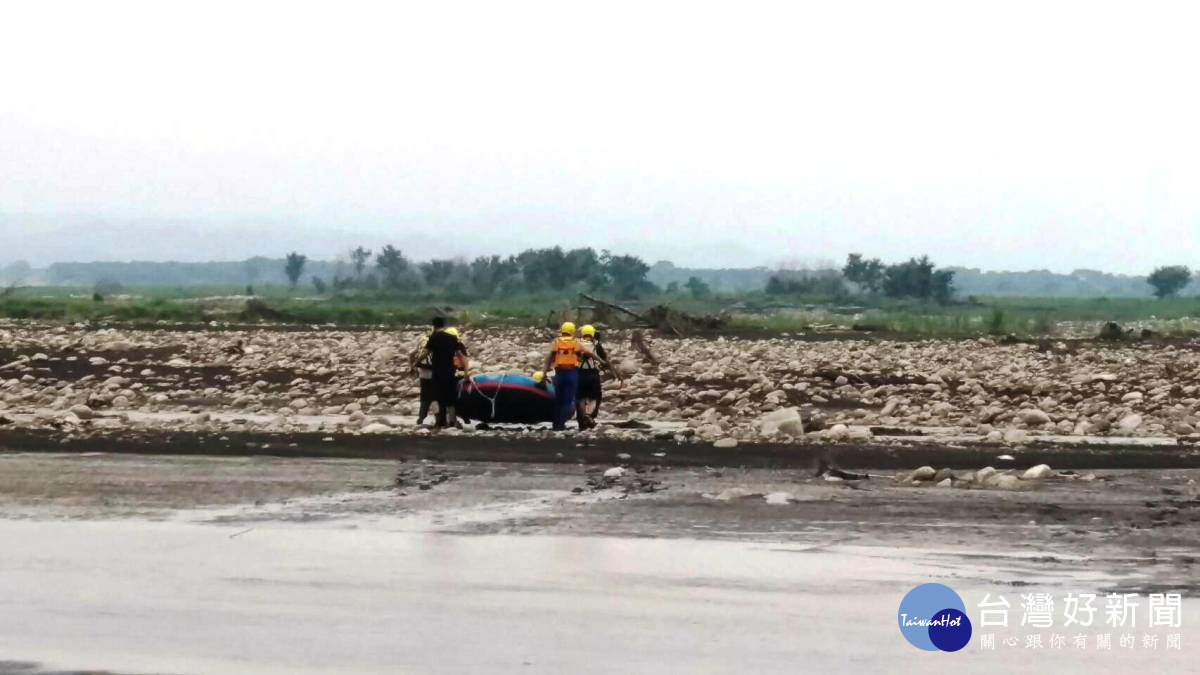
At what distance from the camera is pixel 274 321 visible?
56.8 meters

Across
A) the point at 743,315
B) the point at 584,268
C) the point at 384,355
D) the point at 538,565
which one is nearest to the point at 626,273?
the point at 584,268

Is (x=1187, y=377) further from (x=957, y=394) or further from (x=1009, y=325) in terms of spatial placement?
(x=1009, y=325)

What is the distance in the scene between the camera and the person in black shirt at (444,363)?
62.8 feet

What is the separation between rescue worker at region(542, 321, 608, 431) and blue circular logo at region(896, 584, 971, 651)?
32.8ft

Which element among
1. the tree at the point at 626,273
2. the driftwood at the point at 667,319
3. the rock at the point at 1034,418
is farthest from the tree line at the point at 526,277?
the rock at the point at 1034,418

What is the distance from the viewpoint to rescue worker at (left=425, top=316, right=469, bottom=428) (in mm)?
19156

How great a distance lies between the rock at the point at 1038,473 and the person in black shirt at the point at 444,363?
7.05 metres

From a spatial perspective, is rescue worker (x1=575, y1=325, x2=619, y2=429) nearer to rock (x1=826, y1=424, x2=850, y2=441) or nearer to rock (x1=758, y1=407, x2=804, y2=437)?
rock (x1=758, y1=407, x2=804, y2=437)

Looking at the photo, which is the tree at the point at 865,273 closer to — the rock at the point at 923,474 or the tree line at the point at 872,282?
the tree line at the point at 872,282

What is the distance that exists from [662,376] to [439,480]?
12.5m

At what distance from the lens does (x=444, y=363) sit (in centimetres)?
1911

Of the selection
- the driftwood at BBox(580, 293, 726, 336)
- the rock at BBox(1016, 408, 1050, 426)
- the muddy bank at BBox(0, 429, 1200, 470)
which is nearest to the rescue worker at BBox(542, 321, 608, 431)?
the muddy bank at BBox(0, 429, 1200, 470)

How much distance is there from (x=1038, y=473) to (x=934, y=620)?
20.1ft

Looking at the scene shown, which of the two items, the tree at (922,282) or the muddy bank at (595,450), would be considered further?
the tree at (922,282)
